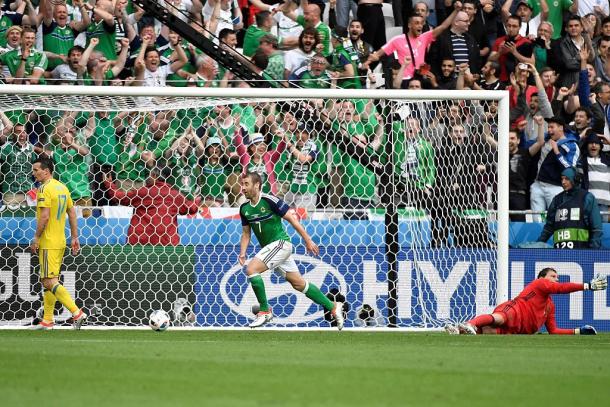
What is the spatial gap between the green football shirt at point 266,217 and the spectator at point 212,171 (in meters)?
1.37

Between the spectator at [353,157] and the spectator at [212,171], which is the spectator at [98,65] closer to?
the spectator at [212,171]

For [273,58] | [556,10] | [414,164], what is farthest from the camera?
[556,10]

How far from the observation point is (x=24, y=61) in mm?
16578

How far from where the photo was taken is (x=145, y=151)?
591 inches

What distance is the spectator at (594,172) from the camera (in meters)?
17.5

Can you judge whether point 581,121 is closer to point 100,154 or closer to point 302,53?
point 302,53

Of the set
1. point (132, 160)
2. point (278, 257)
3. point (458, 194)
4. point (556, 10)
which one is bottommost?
point (278, 257)

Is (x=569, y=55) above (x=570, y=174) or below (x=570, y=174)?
above

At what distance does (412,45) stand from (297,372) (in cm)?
1100

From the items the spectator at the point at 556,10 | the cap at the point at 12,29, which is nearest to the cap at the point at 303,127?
the cap at the point at 12,29

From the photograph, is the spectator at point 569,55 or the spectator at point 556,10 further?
the spectator at point 556,10

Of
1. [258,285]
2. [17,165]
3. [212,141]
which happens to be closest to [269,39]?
[212,141]

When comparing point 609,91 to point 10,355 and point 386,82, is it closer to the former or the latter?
point 386,82

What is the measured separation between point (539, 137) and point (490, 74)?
1.55m
